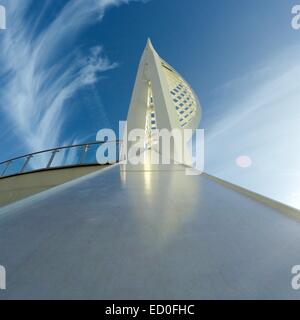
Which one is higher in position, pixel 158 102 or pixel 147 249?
pixel 158 102

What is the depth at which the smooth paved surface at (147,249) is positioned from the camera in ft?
1.69

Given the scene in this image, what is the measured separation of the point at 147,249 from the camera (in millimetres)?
666

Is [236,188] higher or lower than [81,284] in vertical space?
higher

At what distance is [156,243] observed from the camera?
70 centimetres

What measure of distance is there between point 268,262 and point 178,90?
12535 millimetres

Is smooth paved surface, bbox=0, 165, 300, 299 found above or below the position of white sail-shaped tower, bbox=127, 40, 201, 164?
below

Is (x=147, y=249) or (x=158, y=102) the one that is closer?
(x=147, y=249)

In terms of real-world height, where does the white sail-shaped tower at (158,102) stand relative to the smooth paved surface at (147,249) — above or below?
above

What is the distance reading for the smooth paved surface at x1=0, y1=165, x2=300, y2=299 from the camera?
20.3 inches

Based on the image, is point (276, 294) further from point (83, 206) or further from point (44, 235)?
point (83, 206)

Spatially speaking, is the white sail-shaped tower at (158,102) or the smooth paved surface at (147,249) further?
the white sail-shaped tower at (158,102)

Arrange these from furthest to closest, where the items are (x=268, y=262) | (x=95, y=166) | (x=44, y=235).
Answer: (x=95, y=166) < (x=44, y=235) < (x=268, y=262)
